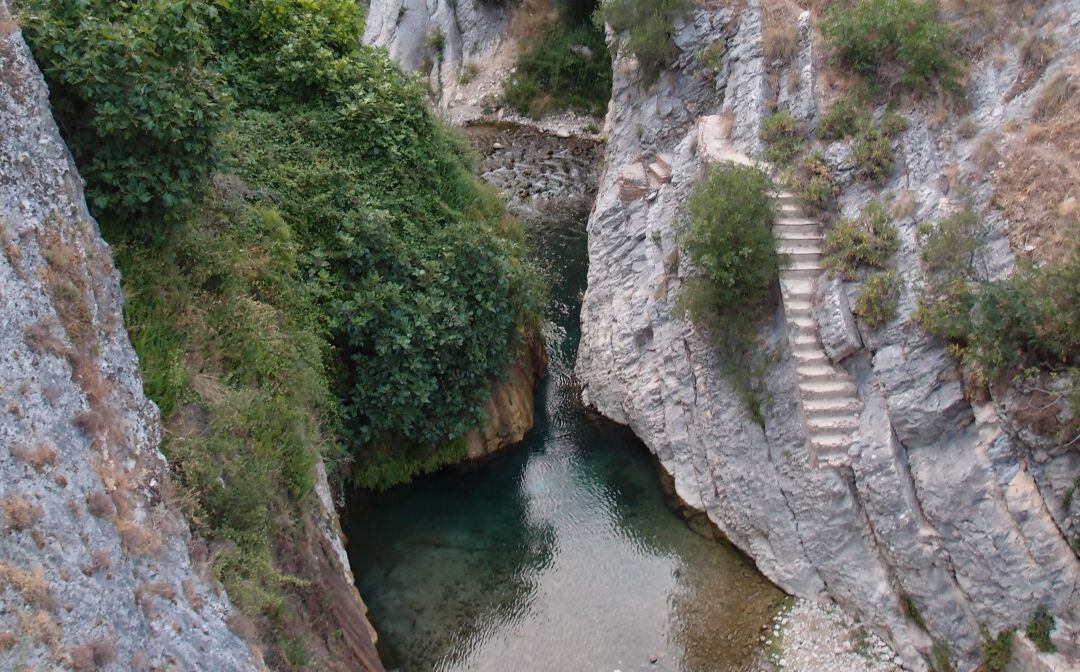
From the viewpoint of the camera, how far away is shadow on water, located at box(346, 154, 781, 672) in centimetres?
1320

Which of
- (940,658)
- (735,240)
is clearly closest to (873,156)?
(735,240)

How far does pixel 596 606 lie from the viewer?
46.0ft

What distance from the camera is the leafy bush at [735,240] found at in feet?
49.8

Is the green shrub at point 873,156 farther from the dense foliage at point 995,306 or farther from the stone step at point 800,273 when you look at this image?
the dense foliage at point 995,306

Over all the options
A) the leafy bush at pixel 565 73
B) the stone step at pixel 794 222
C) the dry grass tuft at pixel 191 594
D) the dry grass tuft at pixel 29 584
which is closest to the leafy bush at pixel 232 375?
the dry grass tuft at pixel 191 594

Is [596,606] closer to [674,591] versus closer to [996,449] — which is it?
[674,591]

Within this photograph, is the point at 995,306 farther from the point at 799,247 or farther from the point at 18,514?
the point at 18,514

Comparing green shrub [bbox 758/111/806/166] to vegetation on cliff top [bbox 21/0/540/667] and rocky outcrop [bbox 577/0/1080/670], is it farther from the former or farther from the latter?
vegetation on cliff top [bbox 21/0/540/667]

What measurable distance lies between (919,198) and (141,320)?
1324cm

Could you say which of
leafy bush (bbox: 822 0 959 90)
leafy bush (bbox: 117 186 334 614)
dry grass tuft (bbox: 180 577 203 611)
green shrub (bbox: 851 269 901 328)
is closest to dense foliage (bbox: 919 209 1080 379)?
green shrub (bbox: 851 269 901 328)

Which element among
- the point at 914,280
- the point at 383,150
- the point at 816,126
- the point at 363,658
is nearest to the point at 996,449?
the point at 914,280

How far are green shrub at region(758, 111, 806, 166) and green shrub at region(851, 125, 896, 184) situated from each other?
152 centimetres

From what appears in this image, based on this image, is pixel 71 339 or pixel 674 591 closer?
pixel 71 339

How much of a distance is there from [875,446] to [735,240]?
4578 mm
